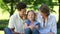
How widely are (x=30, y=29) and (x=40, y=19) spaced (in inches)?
14.4

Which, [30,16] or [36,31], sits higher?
[30,16]

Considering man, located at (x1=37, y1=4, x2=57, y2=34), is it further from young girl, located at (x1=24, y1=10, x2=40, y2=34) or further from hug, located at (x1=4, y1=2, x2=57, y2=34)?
young girl, located at (x1=24, y1=10, x2=40, y2=34)

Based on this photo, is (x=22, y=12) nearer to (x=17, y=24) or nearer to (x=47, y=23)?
(x=17, y=24)

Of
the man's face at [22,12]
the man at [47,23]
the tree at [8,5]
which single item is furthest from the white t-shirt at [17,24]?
the tree at [8,5]

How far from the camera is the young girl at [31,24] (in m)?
5.00

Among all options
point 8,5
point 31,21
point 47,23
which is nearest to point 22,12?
point 31,21

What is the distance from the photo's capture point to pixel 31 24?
5105 millimetres

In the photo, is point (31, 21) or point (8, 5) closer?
point (31, 21)

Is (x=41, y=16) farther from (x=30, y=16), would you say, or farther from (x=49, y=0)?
(x=49, y=0)

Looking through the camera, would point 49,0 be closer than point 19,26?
No

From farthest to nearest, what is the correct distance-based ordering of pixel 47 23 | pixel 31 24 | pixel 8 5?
1. pixel 8 5
2. pixel 47 23
3. pixel 31 24

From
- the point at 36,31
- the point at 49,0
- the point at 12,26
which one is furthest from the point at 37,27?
the point at 49,0

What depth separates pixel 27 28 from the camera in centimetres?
503

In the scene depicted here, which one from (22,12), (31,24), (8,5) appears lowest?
(8,5)
